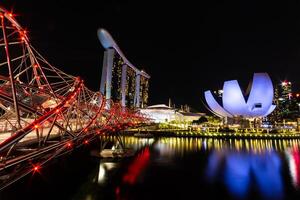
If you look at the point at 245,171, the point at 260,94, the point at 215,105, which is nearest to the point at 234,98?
the point at 260,94

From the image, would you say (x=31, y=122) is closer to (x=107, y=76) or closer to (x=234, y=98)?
(x=234, y=98)

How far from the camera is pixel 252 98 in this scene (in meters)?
43.7

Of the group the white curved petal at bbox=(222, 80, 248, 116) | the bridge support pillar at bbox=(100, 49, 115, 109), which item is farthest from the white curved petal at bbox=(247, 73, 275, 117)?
the bridge support pillar at bbox=(100, 49, 115, 109)

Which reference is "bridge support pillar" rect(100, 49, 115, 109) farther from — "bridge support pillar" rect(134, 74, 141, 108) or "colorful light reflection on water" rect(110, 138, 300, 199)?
"colorful light reflection on water" rect(110, 138, 300, 199)

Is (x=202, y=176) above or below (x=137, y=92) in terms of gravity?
below

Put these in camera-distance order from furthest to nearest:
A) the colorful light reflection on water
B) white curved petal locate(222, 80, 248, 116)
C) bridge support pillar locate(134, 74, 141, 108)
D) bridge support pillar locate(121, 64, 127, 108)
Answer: bridge support pillar locate(134, 74, 141, 108) → bridge support pillar locate(121, 64, 127, 108) → white curved petal locate(222, 80, 248, 116) → the colorful light reflection on water

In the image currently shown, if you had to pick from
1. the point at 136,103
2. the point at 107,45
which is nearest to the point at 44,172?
the point at 107,45

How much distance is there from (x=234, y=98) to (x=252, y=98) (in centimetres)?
310

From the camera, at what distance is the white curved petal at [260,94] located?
4275 cm

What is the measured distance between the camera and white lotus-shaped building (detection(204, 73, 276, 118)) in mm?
42856

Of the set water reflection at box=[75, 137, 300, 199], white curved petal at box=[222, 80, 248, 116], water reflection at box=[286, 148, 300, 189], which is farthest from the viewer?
white curved petal at box=[222, 80, 248, 116]

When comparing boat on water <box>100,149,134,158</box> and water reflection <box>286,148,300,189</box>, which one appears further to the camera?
boat on water <box>100,149,134,158</box>

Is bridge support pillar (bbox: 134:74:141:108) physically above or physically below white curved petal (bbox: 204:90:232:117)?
above

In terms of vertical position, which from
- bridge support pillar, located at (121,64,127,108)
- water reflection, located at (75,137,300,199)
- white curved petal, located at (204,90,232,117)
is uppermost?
bridge support pillar, located at (121,64,127,108)
